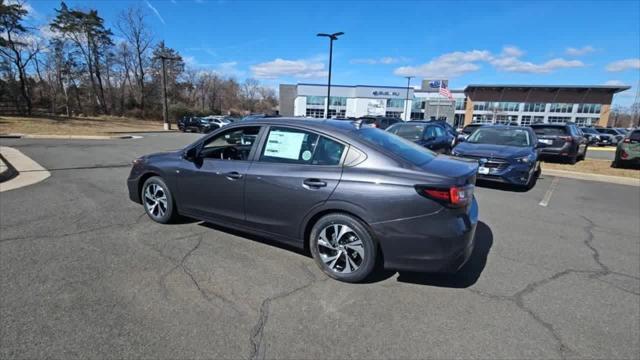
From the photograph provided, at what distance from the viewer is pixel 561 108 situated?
72625 mm

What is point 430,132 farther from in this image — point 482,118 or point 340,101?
point 482,118

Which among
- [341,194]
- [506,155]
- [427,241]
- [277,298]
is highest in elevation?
[506,155]

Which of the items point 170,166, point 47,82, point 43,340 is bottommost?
point 43,340

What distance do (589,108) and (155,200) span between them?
9483 cm

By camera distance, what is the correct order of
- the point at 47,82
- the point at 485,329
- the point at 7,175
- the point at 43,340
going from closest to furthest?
the point at 43,340 < the point at 485,329 < the point at 7,175 < the point at 47,82

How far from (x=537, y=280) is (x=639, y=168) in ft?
39.8

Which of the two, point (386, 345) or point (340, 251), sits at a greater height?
point (340, 251)

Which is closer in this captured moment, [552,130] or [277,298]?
[277,298]

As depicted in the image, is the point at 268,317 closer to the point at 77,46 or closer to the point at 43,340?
the point at 43,340

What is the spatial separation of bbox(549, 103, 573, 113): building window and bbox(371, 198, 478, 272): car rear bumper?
3514 inches

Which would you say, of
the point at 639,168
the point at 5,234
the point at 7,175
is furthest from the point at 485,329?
the point at 639,168

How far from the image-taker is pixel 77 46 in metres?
48.5

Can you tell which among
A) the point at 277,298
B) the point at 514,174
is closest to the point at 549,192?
the point at 514,174

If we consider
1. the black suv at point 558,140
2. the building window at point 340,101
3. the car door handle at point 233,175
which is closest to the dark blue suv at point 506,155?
the black suv at point 558,140
